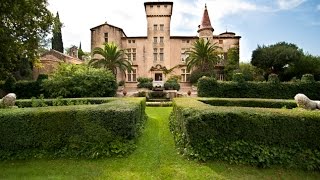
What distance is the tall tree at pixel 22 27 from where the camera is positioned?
1019 centimetres

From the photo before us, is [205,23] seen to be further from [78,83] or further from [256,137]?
[256,137]

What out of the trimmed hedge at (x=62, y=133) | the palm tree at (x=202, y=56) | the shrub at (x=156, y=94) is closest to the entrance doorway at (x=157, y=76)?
the palm tree at (x=202, y=56)

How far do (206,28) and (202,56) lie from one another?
6.24 metres

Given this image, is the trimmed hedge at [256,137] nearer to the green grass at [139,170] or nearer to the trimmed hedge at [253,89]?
the green grass at [139,170]

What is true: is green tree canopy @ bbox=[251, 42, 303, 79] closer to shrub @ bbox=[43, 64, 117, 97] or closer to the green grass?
shrub @ bbox=[43, 64, 117, 97]

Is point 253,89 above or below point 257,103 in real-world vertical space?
above

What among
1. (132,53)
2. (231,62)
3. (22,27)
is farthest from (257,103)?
(132,53)

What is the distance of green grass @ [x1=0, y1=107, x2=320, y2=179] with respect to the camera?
562cm

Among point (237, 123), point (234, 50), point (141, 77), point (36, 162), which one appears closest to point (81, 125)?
point (36, 162)

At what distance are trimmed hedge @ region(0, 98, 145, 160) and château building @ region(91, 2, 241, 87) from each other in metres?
33.1

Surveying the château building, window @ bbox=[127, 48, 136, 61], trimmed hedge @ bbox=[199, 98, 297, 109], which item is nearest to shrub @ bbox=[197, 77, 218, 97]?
trimmed hedge @ bbox=[199, 98, 297, 109]

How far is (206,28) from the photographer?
40031 mm

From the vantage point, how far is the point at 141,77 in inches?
1553

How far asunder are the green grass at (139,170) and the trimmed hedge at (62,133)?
0.92 ft
